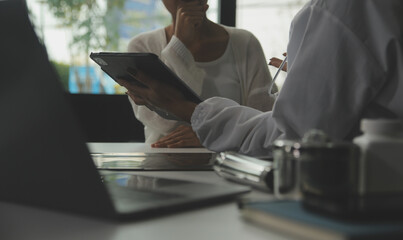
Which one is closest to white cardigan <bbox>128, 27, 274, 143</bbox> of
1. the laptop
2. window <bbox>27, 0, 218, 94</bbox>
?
window <bbox>27, 0, 218, 94</bbox>

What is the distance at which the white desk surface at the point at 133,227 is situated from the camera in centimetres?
43

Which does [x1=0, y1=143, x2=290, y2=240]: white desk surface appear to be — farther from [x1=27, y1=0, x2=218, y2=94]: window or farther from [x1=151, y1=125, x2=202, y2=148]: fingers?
[x1=27, y1=0, x2=218, y2=94]: window

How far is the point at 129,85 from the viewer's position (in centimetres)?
139

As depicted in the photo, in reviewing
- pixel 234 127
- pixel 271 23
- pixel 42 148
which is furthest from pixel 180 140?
pixel 271 23

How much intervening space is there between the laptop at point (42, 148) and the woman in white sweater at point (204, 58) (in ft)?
5.05

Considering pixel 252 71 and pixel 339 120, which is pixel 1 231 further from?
pixel 252 71

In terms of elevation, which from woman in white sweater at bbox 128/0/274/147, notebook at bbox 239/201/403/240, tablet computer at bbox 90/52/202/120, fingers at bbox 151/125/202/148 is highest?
notebook at bbox 239/201/403/240

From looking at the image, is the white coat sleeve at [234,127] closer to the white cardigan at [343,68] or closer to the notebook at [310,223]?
the white cardigan at [343,68]

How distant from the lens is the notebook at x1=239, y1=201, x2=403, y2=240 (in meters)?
0.35

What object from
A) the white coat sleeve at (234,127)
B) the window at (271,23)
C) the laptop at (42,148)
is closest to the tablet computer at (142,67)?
the white coat sleeve at (234,127)

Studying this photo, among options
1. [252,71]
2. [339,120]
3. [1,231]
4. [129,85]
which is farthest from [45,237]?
[252,71]

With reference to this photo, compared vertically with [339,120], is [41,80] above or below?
above

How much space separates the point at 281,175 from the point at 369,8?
409 mm

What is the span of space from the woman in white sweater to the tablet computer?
0.75 metres
